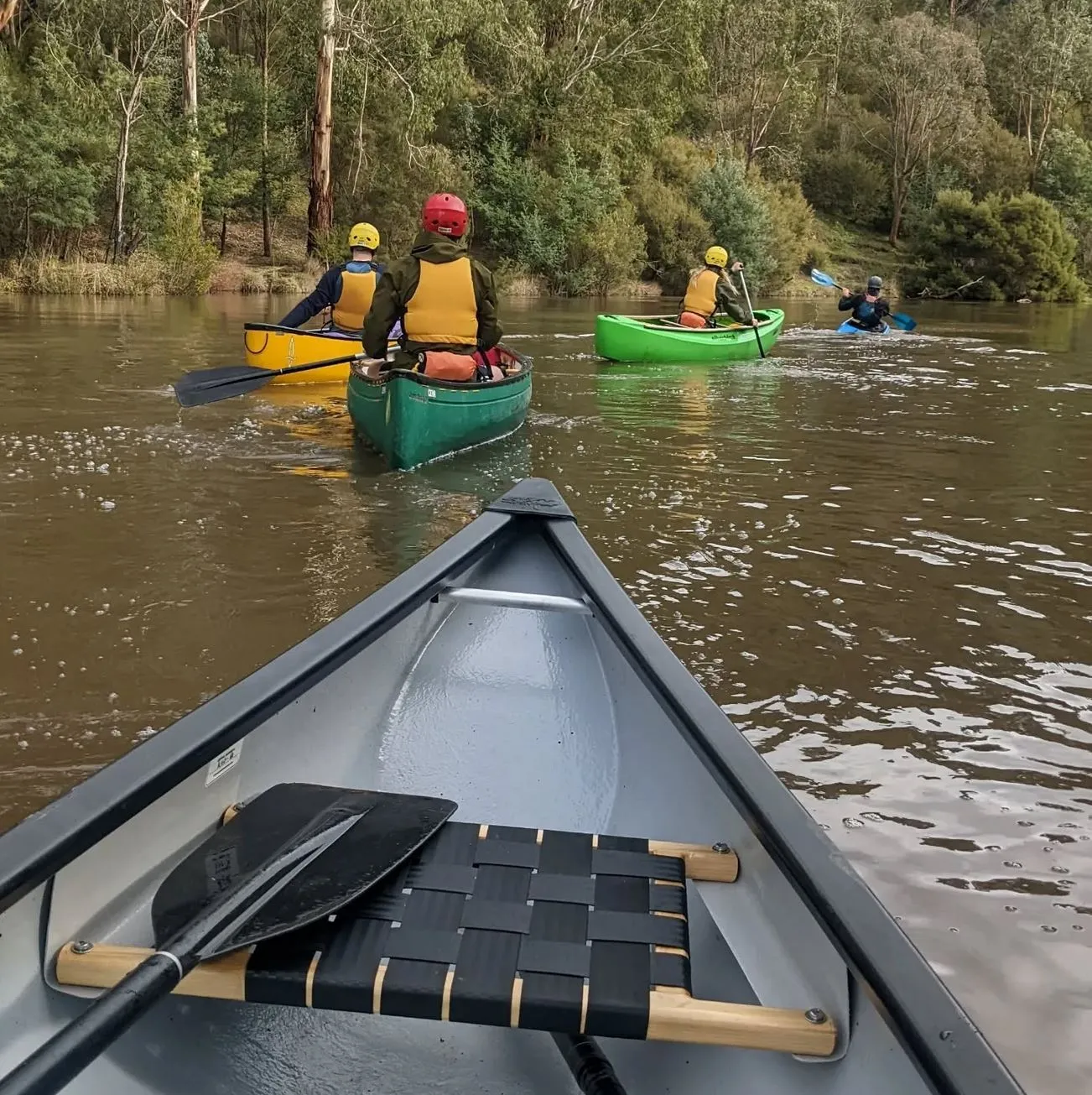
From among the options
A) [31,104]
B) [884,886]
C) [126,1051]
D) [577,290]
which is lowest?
[884,886]

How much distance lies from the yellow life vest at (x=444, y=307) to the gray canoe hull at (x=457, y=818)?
4235mm

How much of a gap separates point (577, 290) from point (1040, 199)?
16836 mm

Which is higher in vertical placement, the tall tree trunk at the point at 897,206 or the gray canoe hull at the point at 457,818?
the tall tree trunk at the point at 897,206

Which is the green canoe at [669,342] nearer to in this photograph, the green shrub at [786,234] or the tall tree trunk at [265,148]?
the tall tree trunk at [265,148]

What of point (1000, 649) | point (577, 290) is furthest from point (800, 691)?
point (577, 290)

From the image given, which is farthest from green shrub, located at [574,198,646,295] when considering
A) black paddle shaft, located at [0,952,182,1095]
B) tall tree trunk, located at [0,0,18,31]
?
black paddle shaft, located at [0,952,182,1095]

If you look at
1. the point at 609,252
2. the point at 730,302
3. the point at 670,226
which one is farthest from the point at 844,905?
the point at 670,226

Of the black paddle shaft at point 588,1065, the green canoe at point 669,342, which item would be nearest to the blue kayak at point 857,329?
the green canoe at point 669,342

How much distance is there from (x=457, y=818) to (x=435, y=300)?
5.08m

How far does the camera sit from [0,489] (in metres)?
6.18

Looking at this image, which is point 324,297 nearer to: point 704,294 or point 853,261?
point 704,294

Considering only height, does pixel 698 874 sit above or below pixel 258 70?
below

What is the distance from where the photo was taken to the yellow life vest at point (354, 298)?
9633mm

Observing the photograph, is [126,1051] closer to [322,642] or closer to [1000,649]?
[322,642]
